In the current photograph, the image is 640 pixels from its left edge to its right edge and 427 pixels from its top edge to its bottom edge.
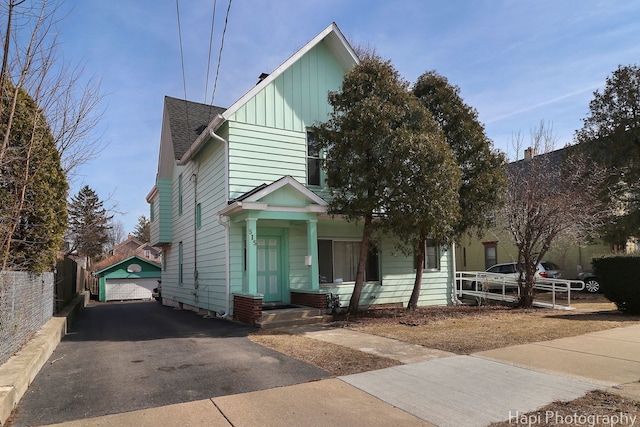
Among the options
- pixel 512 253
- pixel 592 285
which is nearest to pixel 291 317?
pixel 592 285

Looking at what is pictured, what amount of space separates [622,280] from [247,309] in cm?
1059

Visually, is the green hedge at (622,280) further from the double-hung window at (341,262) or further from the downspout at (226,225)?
the downspout at (226,225)

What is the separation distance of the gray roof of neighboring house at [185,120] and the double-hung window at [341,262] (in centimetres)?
697

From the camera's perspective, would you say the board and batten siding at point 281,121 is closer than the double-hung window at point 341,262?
Yes

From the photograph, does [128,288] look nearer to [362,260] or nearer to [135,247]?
[362,260]

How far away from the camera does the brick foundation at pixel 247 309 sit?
36.3 ft

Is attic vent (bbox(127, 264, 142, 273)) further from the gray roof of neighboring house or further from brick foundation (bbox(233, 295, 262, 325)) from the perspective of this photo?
brick foundation (bbox(233, 295, 262, 325))

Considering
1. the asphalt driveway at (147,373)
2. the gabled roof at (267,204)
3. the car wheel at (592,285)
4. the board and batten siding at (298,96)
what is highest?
the board and batten siding at (298,96)

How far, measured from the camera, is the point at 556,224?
546 inches

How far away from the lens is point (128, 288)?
111 feet

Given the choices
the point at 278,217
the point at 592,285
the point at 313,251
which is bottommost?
the point at 592,285

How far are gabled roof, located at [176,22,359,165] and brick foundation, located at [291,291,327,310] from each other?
5.38m

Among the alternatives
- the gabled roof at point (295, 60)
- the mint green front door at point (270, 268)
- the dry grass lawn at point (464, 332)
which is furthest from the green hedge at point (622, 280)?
the gabled roof at point (295, 60)
